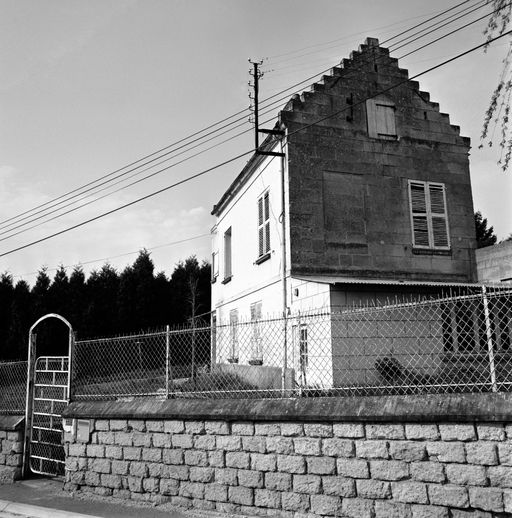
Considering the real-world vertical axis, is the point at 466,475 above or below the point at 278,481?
above

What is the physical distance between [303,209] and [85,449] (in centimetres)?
769

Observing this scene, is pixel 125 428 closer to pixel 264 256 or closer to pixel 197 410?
pixel 197 410

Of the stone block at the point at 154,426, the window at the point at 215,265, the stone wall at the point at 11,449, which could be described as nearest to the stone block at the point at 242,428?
the stone block at the point at 154,426

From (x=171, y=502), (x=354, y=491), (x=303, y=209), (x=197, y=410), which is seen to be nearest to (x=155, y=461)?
(x=171, y=502)

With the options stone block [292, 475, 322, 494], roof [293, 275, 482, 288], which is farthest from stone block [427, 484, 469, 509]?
roof [293, 275, 482, 288]

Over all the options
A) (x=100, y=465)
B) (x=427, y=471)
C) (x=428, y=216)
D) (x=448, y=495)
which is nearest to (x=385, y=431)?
(x=427, y=471)

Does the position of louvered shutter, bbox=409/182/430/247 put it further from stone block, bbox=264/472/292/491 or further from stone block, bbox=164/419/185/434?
stone block, bbox=264/472/292/491

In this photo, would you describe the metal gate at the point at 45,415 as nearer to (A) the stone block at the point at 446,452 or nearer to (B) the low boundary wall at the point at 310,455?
(B) the low boundary wall at the point at 310,455

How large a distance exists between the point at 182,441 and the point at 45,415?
3136 mm

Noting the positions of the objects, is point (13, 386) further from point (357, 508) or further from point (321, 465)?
point (357, 508)

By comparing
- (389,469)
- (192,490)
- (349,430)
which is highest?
(349,430)

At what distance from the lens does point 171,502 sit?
6207 millimetres

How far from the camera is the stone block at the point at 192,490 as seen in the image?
600 centimetres

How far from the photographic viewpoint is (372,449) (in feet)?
16.3
